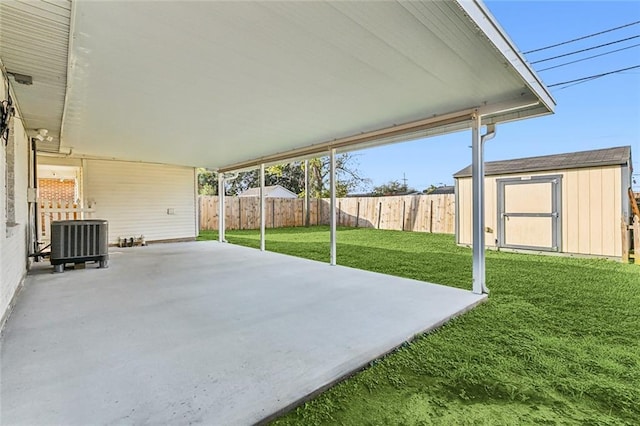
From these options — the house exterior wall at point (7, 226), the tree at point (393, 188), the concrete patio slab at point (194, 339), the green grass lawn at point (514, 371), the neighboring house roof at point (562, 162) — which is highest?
the tree at point (393, 188)

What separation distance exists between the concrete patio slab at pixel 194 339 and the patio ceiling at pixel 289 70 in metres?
2.25

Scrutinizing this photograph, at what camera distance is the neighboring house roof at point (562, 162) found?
603 cm

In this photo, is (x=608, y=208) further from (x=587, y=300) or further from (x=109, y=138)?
(x=109, y=138)

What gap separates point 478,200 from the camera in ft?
11.9

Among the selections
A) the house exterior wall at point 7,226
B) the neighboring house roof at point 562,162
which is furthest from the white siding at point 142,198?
the neighboring house roof at point 562,162

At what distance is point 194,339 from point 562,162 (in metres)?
7.94

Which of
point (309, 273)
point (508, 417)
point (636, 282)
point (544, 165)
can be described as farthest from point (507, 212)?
point (508, 417)

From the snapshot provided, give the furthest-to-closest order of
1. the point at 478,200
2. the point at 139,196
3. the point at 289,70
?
the point at 139,196 → the point at 478,200 → the point at 289,70

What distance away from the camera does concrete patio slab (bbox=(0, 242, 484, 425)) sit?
1.61 metres

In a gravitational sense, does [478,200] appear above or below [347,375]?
above

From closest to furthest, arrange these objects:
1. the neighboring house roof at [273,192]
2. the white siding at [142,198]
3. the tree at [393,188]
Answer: the white siding at [142,198] → the neighboring house roof at [273,192] → the tree at [393,188]

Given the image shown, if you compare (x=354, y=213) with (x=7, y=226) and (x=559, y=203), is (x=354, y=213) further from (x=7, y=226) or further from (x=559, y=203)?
(x=7, y=226)

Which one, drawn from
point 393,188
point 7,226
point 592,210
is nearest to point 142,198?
point 7,226

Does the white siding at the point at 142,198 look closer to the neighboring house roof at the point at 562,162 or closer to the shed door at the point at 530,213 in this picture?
the neighboring house roof at the point at 562,162
